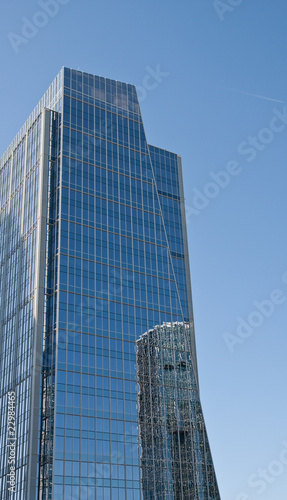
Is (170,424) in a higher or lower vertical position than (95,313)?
lower

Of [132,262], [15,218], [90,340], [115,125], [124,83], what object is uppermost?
[124,83]

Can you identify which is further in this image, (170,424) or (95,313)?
(170,424)

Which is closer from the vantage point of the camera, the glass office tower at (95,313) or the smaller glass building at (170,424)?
the glass office tower at (95,313)

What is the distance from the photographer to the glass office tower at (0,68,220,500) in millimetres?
94938

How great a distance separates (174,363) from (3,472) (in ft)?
108

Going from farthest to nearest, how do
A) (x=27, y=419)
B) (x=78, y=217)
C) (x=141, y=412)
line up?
(x=78, y=217), (x=141, y=412), (x=27, y=419)

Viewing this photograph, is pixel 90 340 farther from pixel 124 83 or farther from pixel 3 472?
pixel 124 83

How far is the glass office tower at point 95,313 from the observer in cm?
9494

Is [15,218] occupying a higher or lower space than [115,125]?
lower

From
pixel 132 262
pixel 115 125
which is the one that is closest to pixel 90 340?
pixel 132 262

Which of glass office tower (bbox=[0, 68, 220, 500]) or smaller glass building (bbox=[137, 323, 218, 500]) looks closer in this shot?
glass office tower (bbox=[0, 68, 220, 500])

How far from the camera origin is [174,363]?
11194 centimetres

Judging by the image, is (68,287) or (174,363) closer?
(68,287)

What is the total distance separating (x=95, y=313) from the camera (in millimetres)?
104062
